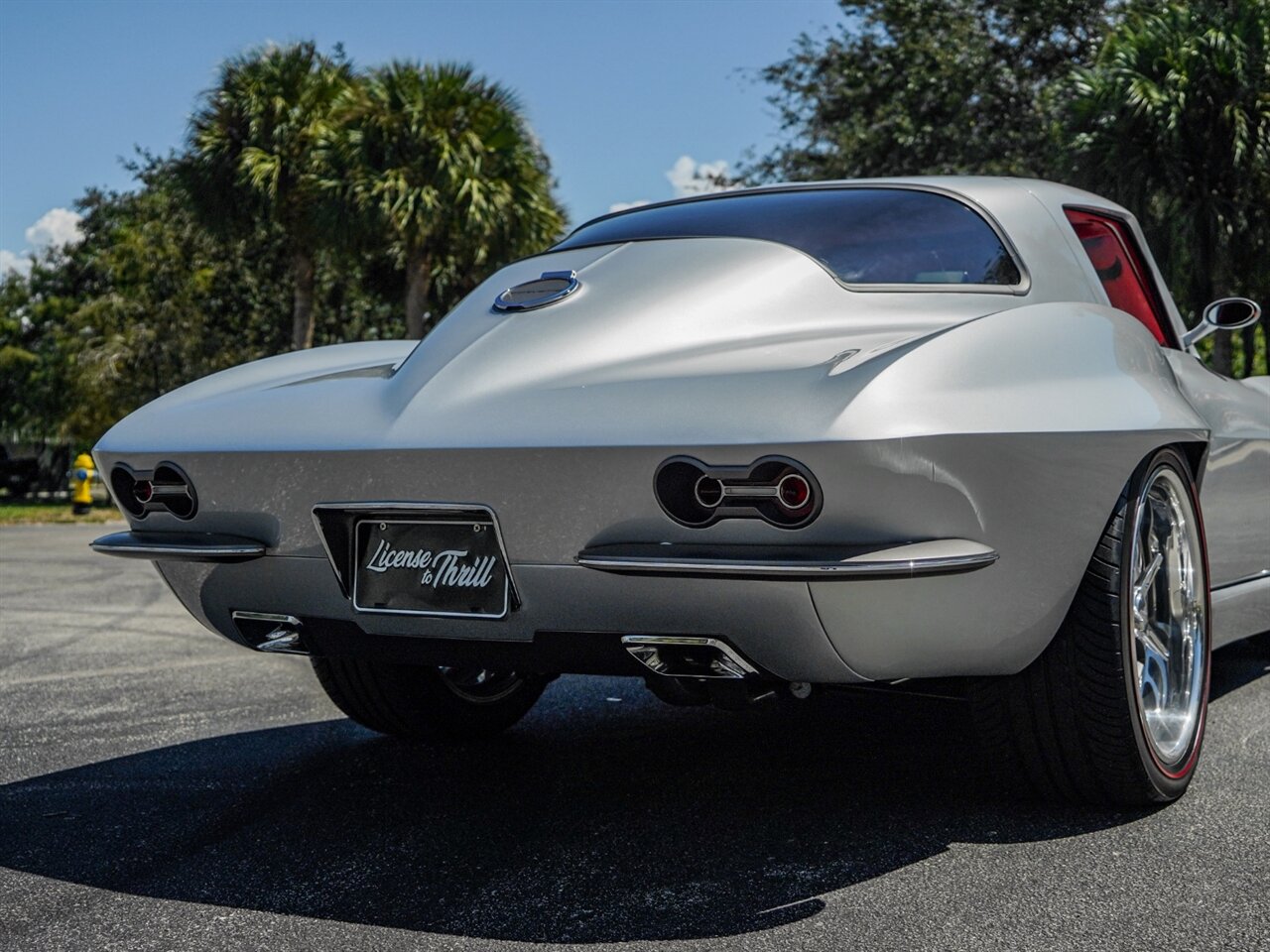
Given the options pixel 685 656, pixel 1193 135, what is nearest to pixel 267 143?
pixel 1193 135

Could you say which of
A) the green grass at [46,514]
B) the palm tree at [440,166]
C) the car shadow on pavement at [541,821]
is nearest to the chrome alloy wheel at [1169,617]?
the car shadow on pavement at [541,821]

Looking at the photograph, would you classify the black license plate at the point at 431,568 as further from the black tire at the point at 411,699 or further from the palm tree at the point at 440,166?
the palm tree at the point at 440,166

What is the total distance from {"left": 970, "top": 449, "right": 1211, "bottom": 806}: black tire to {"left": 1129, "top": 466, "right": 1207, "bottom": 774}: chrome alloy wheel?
0.08 metres

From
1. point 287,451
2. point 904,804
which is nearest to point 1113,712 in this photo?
point 904,804

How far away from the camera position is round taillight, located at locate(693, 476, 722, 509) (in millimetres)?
2453

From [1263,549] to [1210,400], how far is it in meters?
0.69

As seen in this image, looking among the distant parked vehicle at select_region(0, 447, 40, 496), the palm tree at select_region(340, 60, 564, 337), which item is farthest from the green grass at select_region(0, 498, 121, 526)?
the palm tree at select_region(340, 60, 564, 337)

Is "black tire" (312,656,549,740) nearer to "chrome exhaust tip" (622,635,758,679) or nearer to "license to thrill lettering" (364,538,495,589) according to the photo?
"license to thrill lettering" (364,538,495,589)

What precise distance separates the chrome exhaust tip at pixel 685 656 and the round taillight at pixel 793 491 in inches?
12.9

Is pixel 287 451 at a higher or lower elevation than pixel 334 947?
higher

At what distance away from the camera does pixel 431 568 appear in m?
2.76

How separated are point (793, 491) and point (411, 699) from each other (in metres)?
1.67

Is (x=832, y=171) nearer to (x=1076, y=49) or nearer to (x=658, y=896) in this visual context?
(x=1076, y=49)

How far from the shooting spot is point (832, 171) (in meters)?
24.0
